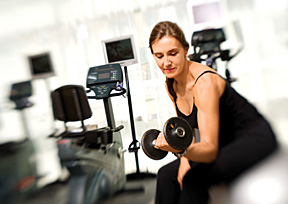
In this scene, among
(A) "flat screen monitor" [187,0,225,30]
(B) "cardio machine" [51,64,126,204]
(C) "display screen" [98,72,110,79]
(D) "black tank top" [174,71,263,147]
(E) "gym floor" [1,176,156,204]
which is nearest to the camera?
(D) "black tank top" [174,71,263,147]

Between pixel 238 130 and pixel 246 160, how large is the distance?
0.18 meters

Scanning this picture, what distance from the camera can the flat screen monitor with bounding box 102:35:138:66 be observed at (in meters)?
2.57

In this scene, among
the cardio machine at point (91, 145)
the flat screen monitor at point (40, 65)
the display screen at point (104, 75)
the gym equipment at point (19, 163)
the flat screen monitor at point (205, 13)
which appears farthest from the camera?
the flat screen monitor at point (40, 65)

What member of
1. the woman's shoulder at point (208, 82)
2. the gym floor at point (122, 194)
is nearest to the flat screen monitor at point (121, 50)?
the gym floor at point (122, 194)

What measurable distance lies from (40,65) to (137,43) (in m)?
1.47

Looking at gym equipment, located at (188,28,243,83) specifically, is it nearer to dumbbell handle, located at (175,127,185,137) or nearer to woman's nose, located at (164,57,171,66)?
woman's nose, located at (164,57,171,66)

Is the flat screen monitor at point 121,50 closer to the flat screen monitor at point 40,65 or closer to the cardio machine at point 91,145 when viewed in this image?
the cardio machine at point 91,145

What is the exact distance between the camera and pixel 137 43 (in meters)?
3.49

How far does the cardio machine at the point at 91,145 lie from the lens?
6.28 feet

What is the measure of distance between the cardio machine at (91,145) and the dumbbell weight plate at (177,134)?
1059 mm

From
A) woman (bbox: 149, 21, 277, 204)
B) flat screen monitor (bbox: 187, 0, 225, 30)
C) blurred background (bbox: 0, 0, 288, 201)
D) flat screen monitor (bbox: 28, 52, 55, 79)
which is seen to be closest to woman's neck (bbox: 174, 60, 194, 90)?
woman (bbox: 149, 21, 277, 204)

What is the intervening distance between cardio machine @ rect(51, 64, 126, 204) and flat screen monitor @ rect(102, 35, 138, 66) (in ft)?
0.40

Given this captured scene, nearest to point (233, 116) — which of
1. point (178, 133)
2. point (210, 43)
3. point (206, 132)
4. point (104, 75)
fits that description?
point (206, 132)

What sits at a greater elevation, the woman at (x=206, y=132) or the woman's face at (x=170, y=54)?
the woman's face at (x=170, y=54)
